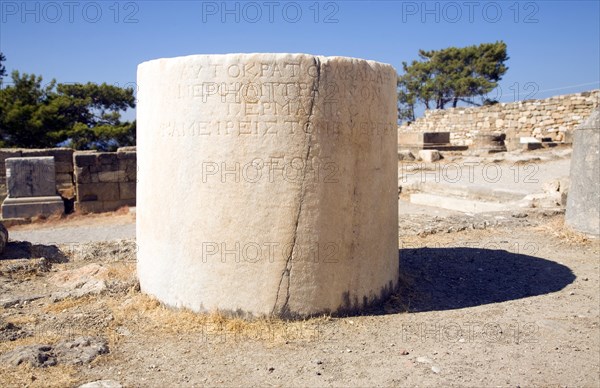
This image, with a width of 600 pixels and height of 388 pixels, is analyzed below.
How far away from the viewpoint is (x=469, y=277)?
543 cm

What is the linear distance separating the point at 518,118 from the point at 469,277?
21909mm

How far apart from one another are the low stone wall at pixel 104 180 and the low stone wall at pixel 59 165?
0.89m

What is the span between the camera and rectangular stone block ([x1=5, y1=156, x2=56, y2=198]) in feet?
38.6

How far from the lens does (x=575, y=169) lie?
24.0 feet

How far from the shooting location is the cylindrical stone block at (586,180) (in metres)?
6.97

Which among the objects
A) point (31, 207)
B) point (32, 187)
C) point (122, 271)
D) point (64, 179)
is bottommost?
point (122, 271)

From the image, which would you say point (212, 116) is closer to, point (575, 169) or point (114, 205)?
point (575, 169)

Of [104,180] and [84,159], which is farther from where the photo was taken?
[104,180]

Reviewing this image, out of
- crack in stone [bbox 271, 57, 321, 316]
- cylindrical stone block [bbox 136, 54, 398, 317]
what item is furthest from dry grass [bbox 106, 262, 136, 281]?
crack in stone [bbox 271, 57, 321, 316]

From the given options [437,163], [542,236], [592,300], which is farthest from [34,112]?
[592,300]

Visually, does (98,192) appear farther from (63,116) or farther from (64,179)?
(63,116)

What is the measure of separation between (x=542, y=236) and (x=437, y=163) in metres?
11.7

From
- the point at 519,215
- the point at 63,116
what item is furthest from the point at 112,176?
the point at 63,116

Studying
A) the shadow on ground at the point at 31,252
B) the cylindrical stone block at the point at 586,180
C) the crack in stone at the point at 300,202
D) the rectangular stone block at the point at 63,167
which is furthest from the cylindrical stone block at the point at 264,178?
the rectangular stone block at the point at 63,167
